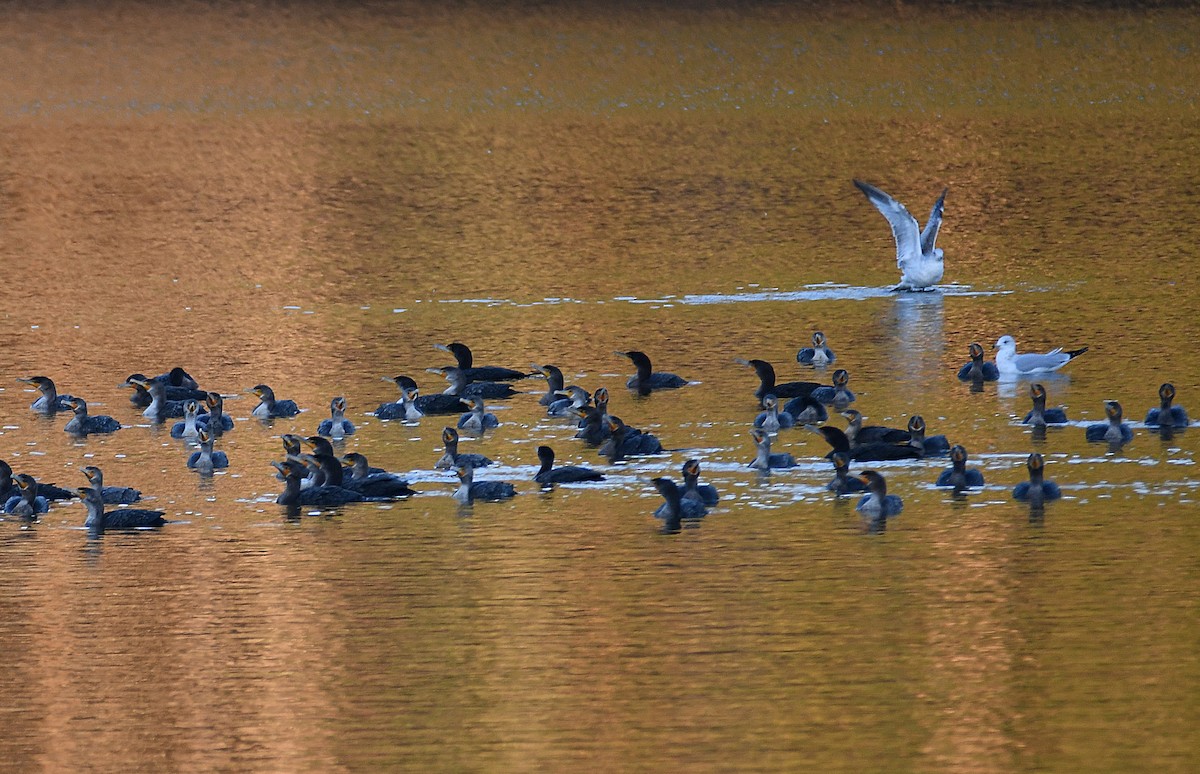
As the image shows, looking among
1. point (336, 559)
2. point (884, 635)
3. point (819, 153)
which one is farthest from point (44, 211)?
point (884, 635)

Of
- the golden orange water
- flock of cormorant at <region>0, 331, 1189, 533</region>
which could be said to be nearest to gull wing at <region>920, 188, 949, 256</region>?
the golden orange water

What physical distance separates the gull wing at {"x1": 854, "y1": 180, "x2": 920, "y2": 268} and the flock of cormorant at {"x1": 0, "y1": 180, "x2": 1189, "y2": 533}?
16.5 ft

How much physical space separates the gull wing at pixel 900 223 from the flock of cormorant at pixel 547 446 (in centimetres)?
502

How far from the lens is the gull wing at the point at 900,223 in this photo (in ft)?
107

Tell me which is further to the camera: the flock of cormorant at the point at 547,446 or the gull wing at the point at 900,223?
the gull wing at the point at 900,223

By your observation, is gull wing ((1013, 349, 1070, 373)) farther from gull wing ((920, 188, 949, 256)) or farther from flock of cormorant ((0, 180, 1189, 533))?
gull wing ((920, 188, 949, 256))

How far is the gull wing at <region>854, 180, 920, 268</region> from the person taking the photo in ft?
107

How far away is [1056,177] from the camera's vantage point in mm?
50781

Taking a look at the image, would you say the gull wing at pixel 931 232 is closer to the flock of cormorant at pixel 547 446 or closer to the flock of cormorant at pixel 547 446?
the flock of cormorant at pixel 547 446

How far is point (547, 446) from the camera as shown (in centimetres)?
2123

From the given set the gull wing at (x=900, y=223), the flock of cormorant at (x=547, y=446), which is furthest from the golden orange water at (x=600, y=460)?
the gull wing at (x=900, y=223)

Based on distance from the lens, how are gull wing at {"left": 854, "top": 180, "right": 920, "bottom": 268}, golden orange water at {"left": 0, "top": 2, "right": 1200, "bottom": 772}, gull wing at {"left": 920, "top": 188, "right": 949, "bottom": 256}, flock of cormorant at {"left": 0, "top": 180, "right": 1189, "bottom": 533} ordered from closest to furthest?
golden orange water at {"left": 0, "top": 2, "right": 1200, "bottom": 772} < flock of cormorant at {"left": 0, "top": 180, "right": 1189, "bottom": 533} < gull wing at {"left": 854, "top": 180, "right": 920, "bottom": 268} < gull wing at {"left": 920, "top": 188, "right": 949, "bottom": 256}

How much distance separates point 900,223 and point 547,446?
13.1 metres

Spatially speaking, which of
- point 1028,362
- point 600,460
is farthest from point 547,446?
point 1028,362
